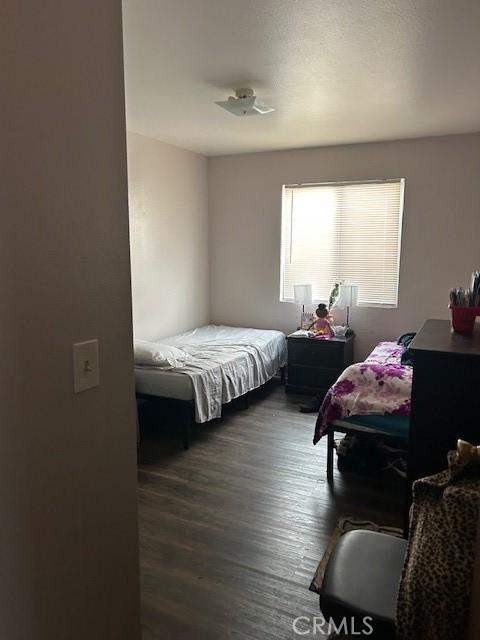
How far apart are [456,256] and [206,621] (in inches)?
146

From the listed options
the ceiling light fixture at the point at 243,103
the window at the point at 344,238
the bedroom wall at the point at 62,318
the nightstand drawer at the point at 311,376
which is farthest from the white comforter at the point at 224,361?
the bedroom wall at the point at 62,318

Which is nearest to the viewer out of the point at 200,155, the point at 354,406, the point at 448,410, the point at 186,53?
the point at 448,410

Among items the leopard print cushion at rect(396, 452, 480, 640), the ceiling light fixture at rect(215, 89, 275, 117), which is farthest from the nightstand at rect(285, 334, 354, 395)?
the leopard print cushion at rect(396, 452, 480, 640)

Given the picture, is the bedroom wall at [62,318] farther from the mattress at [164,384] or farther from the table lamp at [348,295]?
the table lamp at [348,295]

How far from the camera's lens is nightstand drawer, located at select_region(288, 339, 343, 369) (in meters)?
4.38

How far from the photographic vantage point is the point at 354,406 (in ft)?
9.16

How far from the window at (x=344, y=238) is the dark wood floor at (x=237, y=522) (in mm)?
1710

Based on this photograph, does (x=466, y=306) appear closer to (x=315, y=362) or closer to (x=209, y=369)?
(x=209, y=369)

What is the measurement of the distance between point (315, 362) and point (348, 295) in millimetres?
750

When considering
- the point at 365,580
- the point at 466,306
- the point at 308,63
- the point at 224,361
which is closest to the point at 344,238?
the point at 224,361

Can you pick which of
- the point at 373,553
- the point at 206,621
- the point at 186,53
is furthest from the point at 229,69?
the point at 206,621

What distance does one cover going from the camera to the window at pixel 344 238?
14.7ft

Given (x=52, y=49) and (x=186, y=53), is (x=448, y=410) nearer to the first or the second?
(x=52, y=49)

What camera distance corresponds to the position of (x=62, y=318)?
1043 mm
